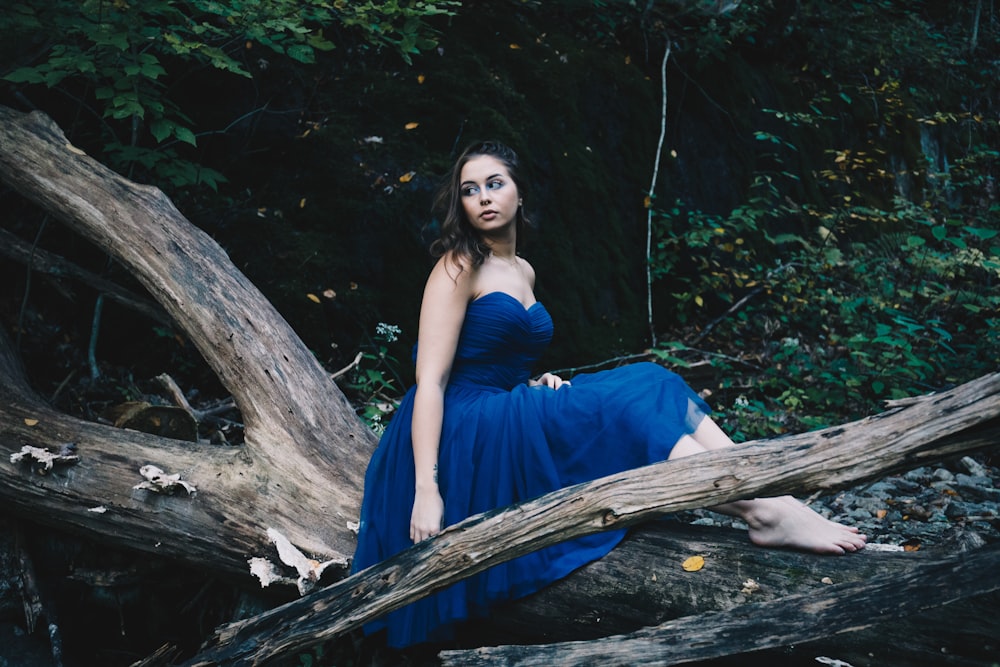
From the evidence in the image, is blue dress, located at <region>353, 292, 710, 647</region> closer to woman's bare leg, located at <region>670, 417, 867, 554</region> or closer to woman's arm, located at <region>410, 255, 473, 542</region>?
woman's arm, located at <region>410, 255, 473, 542</region>

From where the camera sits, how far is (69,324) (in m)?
4.56

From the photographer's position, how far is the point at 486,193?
293cm

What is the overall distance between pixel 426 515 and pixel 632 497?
0.72m

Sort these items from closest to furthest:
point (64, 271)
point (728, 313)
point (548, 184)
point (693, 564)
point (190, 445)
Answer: point (693, 564), point (190, 445), point (64, 271), point (548, 184), point (728, 313)

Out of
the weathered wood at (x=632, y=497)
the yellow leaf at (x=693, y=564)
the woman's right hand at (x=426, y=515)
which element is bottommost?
the yellow leaf at (x=693, y=564)

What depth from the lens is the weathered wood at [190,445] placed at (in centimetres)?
302

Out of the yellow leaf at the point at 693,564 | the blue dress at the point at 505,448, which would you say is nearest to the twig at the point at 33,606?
the blue dress at the point at 505,448

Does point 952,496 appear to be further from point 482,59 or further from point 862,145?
point 862,145

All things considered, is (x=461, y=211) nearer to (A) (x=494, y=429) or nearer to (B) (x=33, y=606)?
(A) (x=494, y=429)

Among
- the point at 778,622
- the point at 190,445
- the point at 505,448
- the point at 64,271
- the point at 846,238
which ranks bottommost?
the point at 778,622

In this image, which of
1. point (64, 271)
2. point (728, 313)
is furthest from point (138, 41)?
point (728, 313)

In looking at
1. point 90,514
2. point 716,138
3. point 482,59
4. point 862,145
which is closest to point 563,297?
point 482,59

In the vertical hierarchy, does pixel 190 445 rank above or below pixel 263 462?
above

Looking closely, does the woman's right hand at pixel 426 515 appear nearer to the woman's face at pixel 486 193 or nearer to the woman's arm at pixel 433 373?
the woman's arm at pixel 433 373
